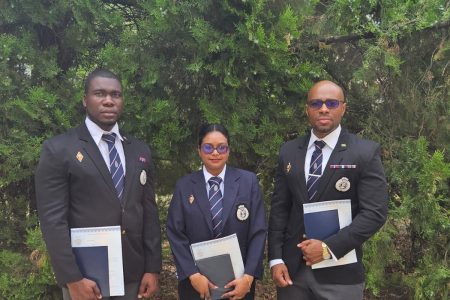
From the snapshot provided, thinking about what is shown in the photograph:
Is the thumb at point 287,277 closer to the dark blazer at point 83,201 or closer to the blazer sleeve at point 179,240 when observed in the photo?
the blazer sleeve at point 179,240

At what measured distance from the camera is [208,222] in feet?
9.67

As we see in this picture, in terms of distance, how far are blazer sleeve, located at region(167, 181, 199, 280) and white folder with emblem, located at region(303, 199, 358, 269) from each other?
815mm

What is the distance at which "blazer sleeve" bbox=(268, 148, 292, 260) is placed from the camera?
310 centimetres

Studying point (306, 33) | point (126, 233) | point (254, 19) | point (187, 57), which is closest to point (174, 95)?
point (187, 57)

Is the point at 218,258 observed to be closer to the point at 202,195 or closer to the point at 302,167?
the point at 202,195

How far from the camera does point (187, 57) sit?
13.0ft

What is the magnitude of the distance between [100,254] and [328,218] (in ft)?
4.73

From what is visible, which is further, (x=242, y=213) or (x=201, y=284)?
(x=242, y=213)

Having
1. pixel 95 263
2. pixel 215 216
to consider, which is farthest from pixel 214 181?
pixel 95 263

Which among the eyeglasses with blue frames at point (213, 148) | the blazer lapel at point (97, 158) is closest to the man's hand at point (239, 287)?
the eyeglasses with blue frames at point (213, 148)

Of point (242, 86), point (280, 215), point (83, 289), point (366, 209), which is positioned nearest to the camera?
point (83, 289)

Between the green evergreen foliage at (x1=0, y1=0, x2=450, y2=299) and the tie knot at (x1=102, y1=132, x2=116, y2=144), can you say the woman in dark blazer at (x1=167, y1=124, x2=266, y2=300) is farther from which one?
the green evergreen foliage at (x1=0, y1=0, x2=450, y2=299)

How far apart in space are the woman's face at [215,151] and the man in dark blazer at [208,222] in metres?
0.09

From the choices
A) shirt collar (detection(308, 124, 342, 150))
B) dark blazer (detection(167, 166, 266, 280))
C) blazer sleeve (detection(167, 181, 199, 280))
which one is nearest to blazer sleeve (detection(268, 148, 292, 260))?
dark blazer (detection(167, 166, 266, 280))
